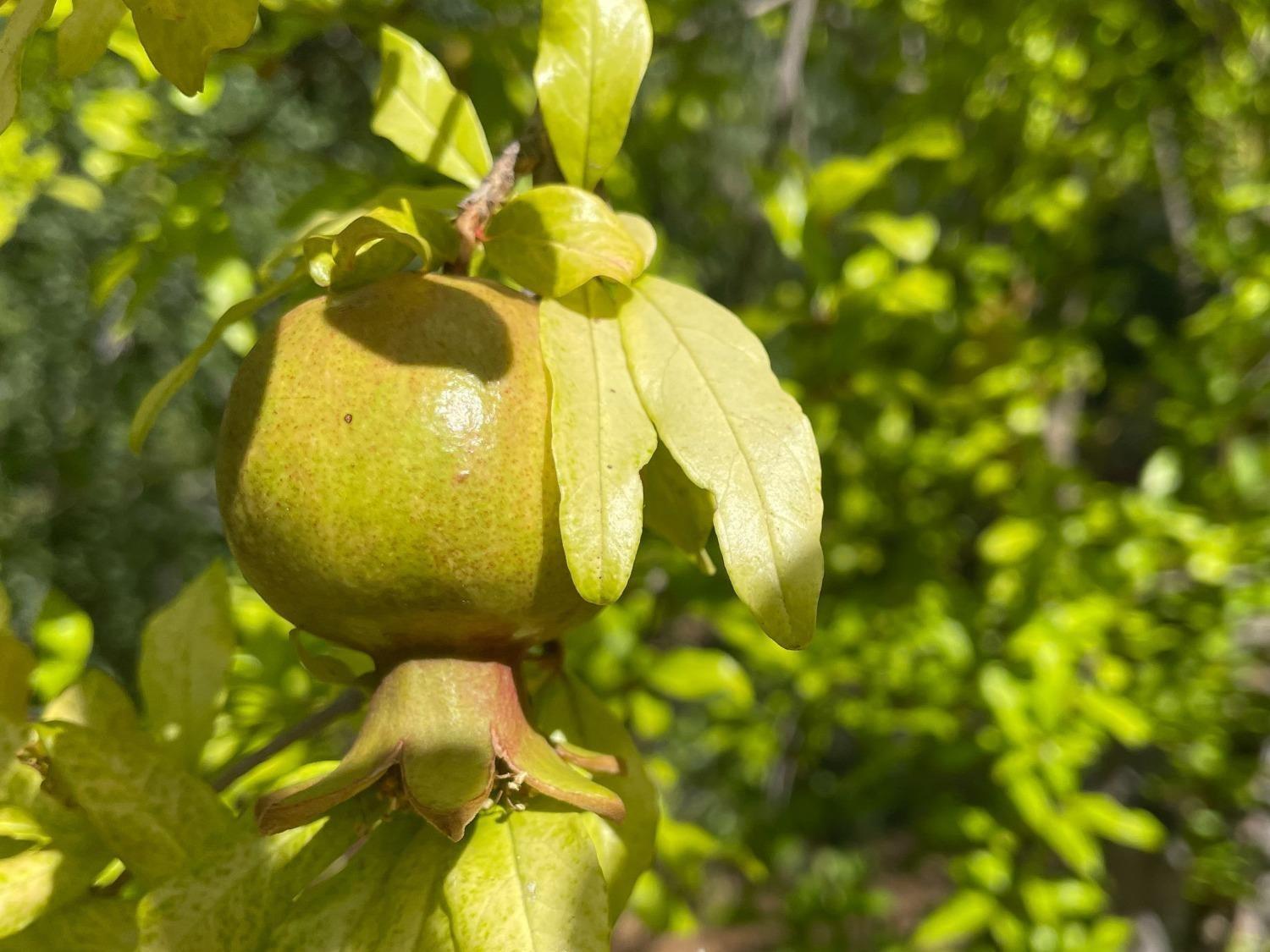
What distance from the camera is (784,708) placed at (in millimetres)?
2146

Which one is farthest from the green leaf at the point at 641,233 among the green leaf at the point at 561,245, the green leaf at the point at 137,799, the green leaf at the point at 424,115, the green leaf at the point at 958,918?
the green leaf at the point at 958,918

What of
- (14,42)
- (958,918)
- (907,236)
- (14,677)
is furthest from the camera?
(958,918)

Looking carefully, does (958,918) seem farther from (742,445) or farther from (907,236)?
(742,445)

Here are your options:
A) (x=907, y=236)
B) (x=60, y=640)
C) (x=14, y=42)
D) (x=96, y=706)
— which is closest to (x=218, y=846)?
(x=96, y=706)

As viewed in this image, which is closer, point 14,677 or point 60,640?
point 14,677

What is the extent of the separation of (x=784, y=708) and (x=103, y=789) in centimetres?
164

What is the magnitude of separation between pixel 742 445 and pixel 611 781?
27 centimetres

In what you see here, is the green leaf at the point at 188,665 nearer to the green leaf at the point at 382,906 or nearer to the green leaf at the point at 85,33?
the green leaf at the point at 382,906

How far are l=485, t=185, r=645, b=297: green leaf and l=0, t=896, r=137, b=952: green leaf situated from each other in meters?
0.49

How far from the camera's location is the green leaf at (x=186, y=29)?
0.51m

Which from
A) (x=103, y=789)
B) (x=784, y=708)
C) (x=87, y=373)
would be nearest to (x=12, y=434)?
(x=87, y=373)

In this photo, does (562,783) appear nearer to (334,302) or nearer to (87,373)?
(334,302)

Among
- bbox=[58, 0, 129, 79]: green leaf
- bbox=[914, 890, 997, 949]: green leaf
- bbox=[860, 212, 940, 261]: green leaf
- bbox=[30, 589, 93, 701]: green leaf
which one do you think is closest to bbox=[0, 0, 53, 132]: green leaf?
bbox=[58, 0, 129, 79]: green leaf

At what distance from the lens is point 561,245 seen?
62 centimetres
